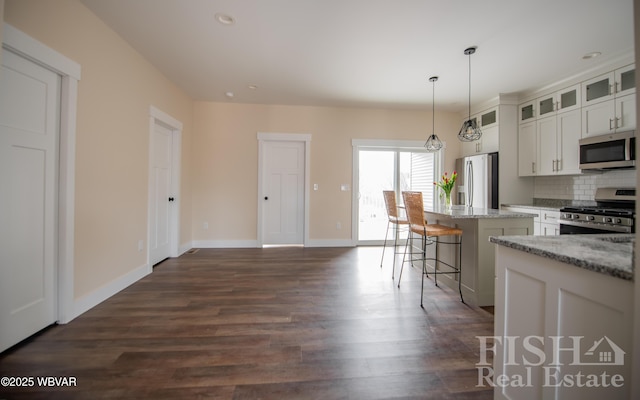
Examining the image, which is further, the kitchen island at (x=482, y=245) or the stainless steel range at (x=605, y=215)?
the stainless steel range at (x=605, y=215)

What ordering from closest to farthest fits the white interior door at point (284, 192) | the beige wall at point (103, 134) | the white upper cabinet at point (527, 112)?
1. the beige wall at point (103, 134)
2. the white upper cabinet at point (527, 112)
3. the white interior door at point (284, 192)

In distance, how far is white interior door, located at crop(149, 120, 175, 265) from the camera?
11.3 ft

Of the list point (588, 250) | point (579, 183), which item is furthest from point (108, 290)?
point (579, 183)

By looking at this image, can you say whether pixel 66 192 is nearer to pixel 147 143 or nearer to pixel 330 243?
pixel 147 143

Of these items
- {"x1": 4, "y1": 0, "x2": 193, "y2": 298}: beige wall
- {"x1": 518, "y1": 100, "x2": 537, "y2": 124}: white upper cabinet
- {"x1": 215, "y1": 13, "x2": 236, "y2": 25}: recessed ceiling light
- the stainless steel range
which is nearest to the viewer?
{"x1": 4, "y1": 0, "x2": 193, "y2": 298}: beige wall

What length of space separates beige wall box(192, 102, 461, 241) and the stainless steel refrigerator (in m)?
1.08

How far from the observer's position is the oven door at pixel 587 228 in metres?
2.67

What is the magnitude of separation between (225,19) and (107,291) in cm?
290

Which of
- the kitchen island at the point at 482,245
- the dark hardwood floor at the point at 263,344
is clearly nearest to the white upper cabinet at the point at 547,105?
the kitchen island at the point at 482,245

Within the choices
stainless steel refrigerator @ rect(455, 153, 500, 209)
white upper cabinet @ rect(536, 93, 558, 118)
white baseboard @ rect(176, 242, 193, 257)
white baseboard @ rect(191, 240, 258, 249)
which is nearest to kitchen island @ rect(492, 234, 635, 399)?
stainless steel refrigerator @ rect(455, 153, 500, 209)

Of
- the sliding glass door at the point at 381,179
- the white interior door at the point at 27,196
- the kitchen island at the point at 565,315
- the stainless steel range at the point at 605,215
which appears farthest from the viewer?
the sliding glass door at the point at 381,179

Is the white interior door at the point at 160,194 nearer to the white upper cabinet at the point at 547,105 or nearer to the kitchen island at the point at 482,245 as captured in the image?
the kitchen island at the point at 482,245

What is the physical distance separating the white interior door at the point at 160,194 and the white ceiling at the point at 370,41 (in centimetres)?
93

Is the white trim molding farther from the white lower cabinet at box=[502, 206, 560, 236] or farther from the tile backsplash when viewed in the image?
the tile backsplash
